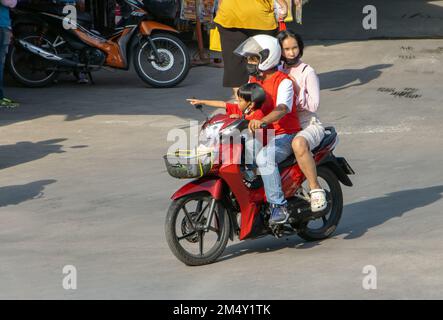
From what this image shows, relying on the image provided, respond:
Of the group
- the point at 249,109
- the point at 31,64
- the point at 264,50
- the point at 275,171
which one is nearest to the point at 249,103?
the point at 249,109

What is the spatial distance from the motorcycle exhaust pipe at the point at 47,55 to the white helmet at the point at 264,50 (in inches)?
295

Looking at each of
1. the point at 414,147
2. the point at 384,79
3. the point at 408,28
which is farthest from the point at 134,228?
the point at 408,28

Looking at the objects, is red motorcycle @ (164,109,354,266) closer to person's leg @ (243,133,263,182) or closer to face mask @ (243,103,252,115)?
person's leg @ (243,133,263,182)

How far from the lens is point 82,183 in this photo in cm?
1069

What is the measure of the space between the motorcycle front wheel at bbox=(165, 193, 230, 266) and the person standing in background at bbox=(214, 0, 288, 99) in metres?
4.65

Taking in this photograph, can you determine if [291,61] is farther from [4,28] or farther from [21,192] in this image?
[4,28]

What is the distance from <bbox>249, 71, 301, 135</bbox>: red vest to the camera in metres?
7.89

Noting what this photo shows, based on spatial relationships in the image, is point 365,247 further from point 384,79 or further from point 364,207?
point 384,79

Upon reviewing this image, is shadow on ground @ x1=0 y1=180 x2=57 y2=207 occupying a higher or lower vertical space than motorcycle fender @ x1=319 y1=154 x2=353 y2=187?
lower

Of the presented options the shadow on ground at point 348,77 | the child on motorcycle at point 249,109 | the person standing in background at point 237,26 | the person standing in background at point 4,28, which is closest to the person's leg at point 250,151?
the child on motorcycle at point 249,109

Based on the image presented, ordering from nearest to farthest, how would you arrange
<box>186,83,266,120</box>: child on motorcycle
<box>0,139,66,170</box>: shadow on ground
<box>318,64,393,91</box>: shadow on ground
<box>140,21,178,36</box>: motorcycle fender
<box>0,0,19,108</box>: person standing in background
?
<box>186,83,266,120</box>: child on motorcycle
<box>0,139,66,170</box>: shadow on ground
<box>0,0,19,108</box>: person standing in background
<box>140,21,178,36</box>: motorcycle fender
<box>318,64,393,91</box>: shadow on ground

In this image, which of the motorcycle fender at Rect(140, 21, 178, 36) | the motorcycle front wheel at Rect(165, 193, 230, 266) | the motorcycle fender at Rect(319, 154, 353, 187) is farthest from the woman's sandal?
the motorcycle fender at Rect(140, 21, 178, 36)

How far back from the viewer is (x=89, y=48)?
15.2 metres
